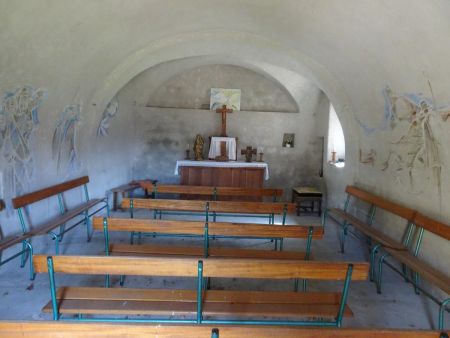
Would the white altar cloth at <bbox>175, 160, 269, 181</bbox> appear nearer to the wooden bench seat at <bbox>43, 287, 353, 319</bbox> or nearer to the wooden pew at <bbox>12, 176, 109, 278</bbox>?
the wooden pew at <bbox>12, 176, 109, 278</bbox>

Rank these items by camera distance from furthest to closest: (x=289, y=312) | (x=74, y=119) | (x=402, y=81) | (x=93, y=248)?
(x=74, y=119)
(x=93, y=248)
(x=402, y=81)
(x=289, y=312)

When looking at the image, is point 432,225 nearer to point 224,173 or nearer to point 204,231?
point 204,231

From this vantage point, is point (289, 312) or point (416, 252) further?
point (416, 252)

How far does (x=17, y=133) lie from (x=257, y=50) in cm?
442

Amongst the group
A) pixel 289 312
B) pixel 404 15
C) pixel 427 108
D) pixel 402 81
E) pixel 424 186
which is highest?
pixel 404 15

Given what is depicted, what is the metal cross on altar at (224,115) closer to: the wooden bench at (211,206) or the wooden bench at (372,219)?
the wooden bench at (372,219)

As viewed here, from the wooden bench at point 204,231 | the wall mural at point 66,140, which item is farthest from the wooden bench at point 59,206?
the wooden bench at point 204,231

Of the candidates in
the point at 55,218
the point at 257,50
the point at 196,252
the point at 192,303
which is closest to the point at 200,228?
the point at 196,252

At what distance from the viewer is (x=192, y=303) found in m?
2.95

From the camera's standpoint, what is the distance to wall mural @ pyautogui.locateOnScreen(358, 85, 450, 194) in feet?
13.6

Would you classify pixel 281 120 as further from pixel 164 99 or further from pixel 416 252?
pixel 416 252

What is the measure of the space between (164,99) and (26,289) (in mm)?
7092

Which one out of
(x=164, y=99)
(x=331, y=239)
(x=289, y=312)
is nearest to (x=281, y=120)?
(x=164, y=99)

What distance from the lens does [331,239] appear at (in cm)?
641
